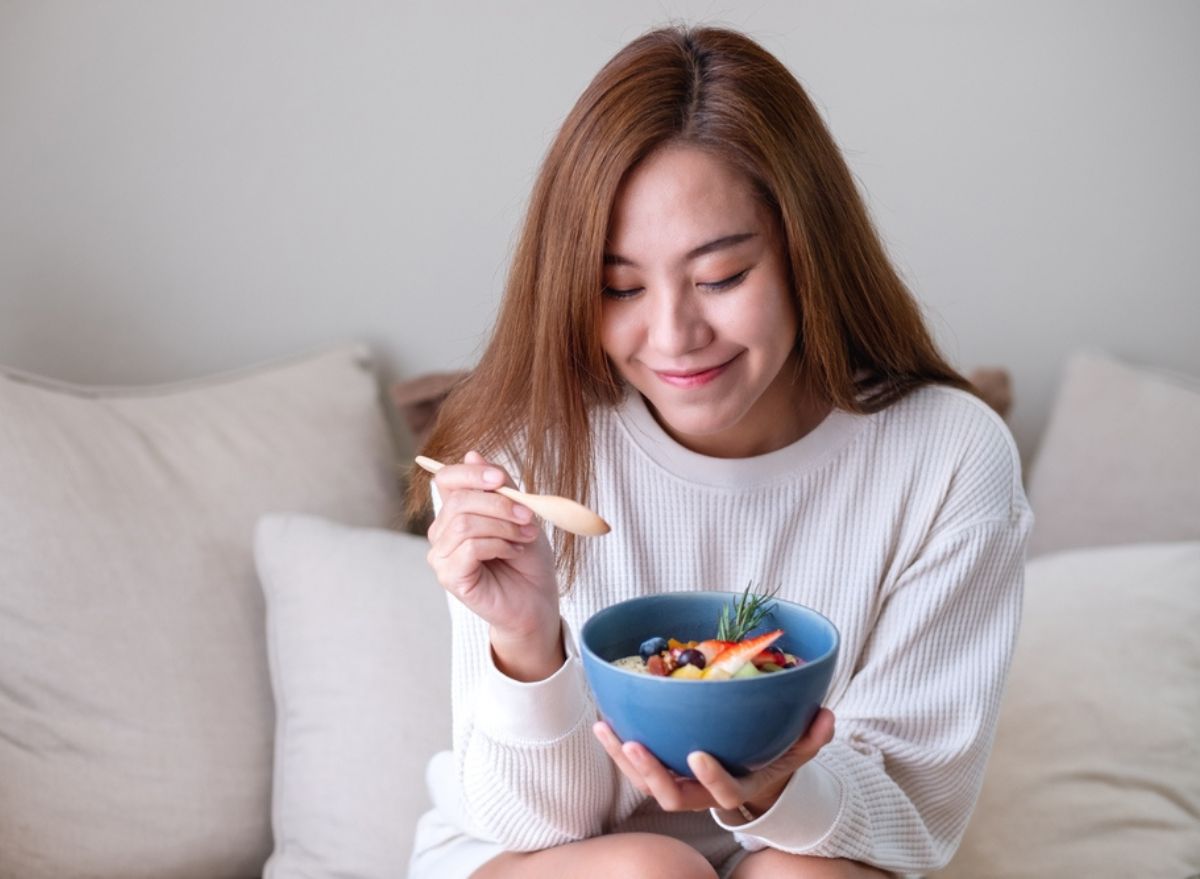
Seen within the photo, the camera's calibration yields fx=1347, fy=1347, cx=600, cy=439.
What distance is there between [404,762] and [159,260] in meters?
0.98

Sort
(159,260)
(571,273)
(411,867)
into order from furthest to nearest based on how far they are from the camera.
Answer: (159,260)
(411,867)
(571,273)

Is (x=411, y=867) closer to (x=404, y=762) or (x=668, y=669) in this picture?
(x=404, y=762)

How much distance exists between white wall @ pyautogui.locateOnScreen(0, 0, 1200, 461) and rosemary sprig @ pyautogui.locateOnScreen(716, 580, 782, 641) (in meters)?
1.25

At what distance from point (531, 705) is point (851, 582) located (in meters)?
→ 0.40

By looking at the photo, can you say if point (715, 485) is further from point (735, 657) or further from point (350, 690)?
point (350, 690)

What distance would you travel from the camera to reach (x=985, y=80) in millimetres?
2373

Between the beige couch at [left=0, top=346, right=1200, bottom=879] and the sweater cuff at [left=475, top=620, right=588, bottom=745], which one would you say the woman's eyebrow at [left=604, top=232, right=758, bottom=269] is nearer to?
the sweater cuff at [left=475, top=620, right=588, bottom=745]

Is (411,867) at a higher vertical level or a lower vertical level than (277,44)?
lower

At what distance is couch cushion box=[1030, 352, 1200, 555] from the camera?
2188 mm

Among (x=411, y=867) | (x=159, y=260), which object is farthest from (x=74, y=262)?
(x=411, y=867)

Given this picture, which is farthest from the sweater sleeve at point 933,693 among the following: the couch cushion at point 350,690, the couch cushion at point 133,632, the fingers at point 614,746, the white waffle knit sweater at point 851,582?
the couch cushion at point 133,632

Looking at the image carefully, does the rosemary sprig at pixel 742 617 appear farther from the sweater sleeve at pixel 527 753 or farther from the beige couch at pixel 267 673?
the beige couch at pixel 267 673

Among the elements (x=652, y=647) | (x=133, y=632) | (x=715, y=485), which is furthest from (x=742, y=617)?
(x=133, y=632)

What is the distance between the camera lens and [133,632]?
174 cm
